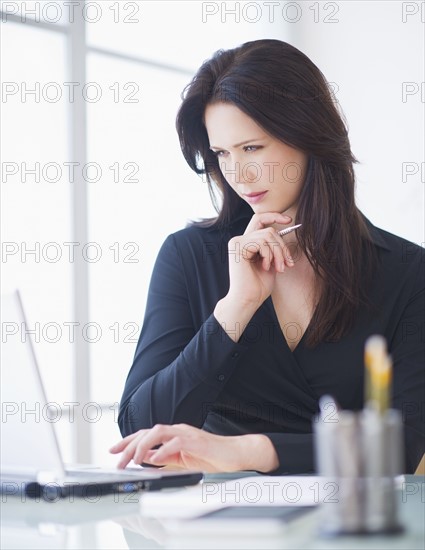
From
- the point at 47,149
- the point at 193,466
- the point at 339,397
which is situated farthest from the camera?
the point at 47,149

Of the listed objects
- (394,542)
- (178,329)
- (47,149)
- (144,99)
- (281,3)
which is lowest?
(394,542)

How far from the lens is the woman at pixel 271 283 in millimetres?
1904

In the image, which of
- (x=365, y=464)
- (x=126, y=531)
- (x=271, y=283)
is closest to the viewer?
(x=365, y=464)

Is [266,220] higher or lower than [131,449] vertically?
higher

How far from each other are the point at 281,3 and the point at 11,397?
4.74 metres

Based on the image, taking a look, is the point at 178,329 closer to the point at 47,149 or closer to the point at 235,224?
the point at 235,224

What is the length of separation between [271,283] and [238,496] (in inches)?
31.6

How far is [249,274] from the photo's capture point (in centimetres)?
194

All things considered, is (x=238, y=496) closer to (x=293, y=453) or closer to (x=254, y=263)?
(x=293, y=453)

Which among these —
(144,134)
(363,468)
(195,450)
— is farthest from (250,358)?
(144,134)

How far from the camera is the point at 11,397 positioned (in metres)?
1.30

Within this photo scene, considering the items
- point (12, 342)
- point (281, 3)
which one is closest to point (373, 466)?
point (12, 342)

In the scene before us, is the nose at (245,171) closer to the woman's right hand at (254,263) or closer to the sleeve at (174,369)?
the woman's right hand at (254,263)

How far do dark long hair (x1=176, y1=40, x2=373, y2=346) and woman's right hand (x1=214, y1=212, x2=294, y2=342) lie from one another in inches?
5.9
